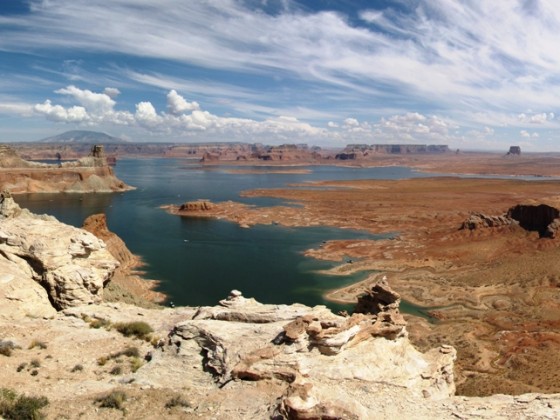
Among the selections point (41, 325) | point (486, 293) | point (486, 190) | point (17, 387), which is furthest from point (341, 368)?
point (486, 190)

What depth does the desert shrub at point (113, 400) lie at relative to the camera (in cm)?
1343

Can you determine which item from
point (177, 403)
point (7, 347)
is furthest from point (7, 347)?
point (177, 403)

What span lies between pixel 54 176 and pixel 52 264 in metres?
124

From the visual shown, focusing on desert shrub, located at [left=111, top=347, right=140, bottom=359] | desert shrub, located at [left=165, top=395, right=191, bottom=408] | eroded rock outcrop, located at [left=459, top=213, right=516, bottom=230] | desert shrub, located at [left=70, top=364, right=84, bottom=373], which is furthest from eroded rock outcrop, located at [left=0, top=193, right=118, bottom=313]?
eroded rock outcrop, located at [left=459, top=213, right=516, bottom=230]

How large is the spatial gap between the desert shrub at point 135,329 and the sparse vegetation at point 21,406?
6.32 metres

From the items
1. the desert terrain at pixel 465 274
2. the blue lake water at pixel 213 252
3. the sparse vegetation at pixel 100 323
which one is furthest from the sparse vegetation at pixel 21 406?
the blue lake water at pixel 213 252

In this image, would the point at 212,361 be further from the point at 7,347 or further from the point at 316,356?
the point at 7,347

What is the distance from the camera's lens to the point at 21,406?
500 inches

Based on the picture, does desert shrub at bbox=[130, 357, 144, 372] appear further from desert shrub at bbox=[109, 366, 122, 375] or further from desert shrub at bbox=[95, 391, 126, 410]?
desert shrub at bbox=[95, 391, 126, 410]

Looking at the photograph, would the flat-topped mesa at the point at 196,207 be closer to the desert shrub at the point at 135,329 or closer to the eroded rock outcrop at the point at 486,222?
the eroded rock outcrop at the point at 486,222

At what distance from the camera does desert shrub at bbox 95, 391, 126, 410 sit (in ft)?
44.1

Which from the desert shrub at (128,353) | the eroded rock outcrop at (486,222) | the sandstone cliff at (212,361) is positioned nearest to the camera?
the sandstone cliff at (212,361)

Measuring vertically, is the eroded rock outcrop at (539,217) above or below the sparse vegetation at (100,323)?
above

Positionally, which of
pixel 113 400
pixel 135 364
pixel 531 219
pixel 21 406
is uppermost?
pixel 531 219
